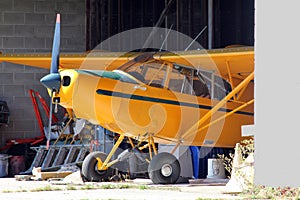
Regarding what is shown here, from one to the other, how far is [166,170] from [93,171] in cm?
115

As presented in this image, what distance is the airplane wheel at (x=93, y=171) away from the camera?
10.2 metres

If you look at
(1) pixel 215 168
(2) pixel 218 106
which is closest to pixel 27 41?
(1) pixel 215 168

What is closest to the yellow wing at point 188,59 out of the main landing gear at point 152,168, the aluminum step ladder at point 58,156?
the main landing gear at point 152,168

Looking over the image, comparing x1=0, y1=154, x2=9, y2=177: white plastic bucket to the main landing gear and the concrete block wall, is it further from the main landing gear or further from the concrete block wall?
the main landing gear

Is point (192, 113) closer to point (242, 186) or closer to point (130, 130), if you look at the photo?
point (130, 130)

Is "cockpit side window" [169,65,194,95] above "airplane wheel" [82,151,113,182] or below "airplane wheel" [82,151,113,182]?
above

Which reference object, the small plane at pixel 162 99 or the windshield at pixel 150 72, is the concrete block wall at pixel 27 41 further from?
the windshield at pixel 150 72

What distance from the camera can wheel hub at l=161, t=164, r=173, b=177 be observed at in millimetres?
9734

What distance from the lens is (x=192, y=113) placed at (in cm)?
1030

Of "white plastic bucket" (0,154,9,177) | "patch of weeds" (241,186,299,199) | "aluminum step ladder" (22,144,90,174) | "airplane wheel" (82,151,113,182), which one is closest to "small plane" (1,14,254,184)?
"airplane wheel" (82,151,113,182)

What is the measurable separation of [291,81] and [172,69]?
692 cm

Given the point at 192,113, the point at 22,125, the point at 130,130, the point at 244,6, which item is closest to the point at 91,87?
the point at 130,130

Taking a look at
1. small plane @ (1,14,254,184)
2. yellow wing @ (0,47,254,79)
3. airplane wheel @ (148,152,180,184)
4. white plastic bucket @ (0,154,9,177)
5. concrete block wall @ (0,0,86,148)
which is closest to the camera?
small plane @ (1,14,254,184)

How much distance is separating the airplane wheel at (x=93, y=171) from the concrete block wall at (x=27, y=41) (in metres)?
5.03
